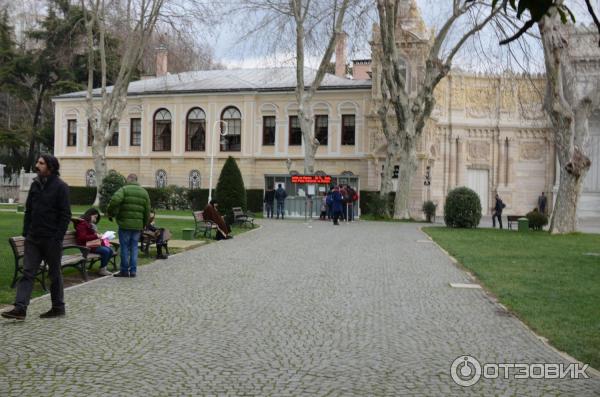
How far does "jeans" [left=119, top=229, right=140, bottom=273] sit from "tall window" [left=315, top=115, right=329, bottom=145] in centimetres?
3479

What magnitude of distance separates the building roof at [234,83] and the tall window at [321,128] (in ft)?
6.73

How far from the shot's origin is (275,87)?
4794 cm

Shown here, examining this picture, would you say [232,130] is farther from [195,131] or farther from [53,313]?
[53,313]

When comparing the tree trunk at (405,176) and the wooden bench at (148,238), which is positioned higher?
the tree trunk at (405,176)

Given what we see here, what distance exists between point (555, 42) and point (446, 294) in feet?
56.6

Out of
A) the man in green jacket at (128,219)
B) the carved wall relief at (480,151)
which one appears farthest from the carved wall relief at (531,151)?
the man in green jacket at (128,219)

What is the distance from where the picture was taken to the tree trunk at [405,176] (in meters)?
35.2

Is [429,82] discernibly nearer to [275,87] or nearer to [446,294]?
[275,87]

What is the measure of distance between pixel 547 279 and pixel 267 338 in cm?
740

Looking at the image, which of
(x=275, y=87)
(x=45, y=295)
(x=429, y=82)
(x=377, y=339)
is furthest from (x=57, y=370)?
(x=275, y=87)

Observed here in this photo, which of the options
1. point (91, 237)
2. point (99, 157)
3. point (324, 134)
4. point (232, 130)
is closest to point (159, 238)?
point (91, 237)

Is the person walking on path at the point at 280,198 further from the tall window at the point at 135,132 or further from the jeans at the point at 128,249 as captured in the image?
the jeans at the point at 128,249

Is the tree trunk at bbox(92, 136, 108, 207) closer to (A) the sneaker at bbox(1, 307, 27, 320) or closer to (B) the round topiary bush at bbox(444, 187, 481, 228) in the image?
(B) the round topiary bush at bbox(444, 187, 481, 228)

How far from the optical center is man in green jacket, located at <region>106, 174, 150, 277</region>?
1261 cm
